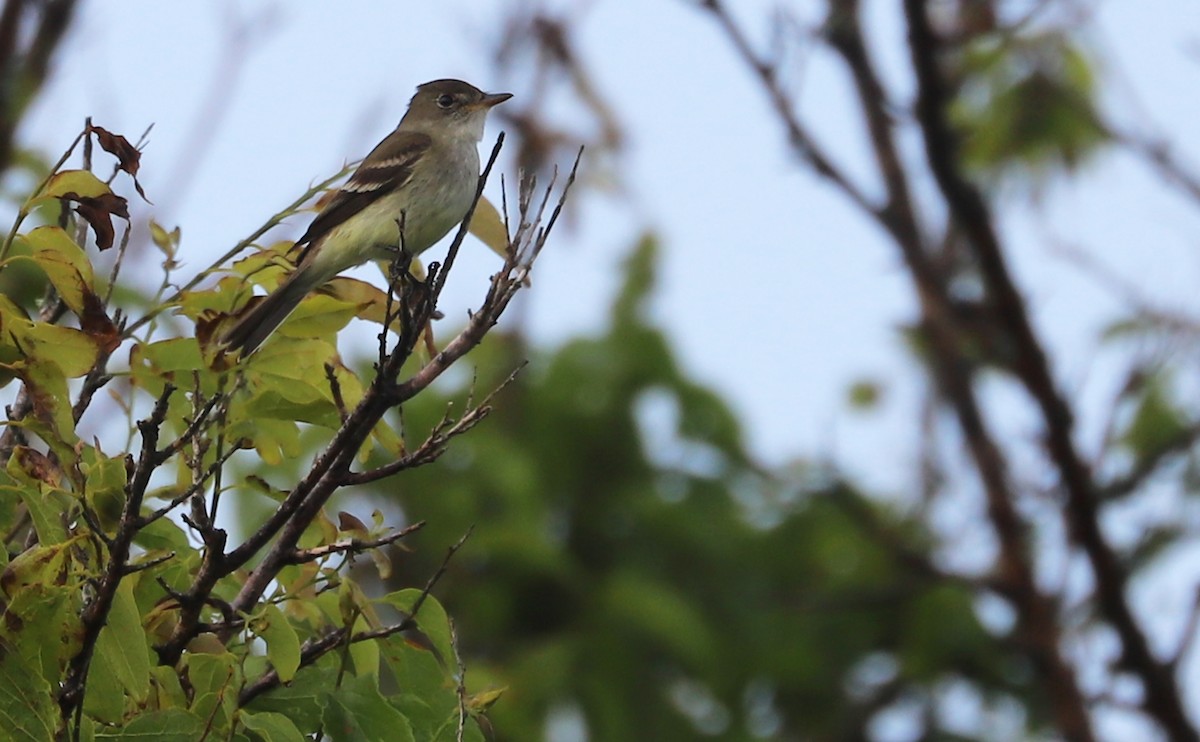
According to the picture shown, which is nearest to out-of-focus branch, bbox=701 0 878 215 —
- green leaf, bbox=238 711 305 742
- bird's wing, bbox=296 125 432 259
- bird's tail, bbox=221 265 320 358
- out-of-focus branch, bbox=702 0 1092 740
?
out-of-focus branch, bbox=702 0 1092 740

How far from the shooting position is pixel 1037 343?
26.0 feet

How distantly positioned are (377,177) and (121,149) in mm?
2935

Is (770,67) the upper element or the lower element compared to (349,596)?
upper

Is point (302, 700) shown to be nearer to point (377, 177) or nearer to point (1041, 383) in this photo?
point (377, 177)

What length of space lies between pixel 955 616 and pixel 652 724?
2246mm

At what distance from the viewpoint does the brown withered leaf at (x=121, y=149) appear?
281cm

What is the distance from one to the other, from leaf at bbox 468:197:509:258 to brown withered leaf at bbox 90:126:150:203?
2.81 ft

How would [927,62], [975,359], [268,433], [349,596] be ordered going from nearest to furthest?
[349,596], [268,433], [927,62], [975,359]

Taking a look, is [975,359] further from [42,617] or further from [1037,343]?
[42,617]

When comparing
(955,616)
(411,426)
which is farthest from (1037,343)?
(411,426)

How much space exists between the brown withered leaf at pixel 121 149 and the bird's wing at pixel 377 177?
2.16m

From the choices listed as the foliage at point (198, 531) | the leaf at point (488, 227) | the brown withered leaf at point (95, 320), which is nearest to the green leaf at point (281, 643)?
the foliage at point (198, 531)

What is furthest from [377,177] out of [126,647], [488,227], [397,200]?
[126,647]

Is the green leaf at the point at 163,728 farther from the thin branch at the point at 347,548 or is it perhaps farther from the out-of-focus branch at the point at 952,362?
the out-of-focus branch at the point at 952,362
